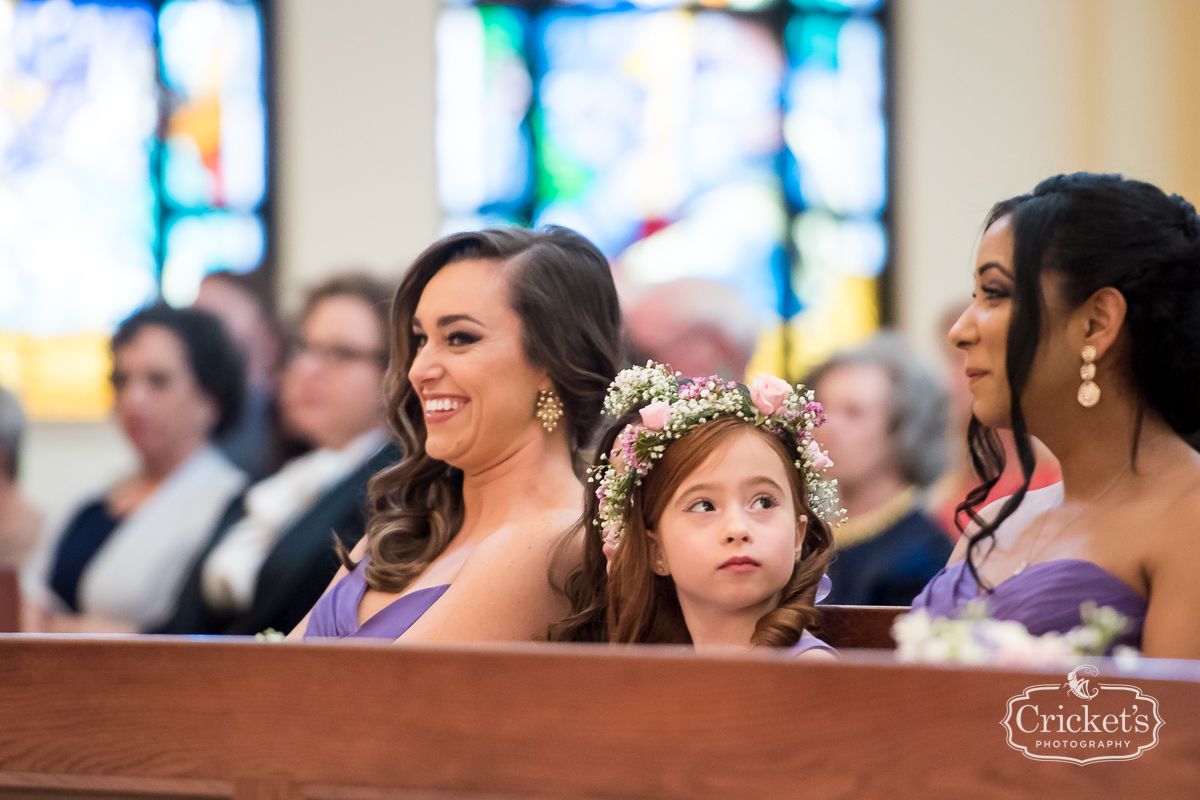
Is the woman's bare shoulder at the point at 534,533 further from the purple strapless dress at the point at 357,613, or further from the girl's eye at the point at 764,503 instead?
the girl's eye at the point at 764,503

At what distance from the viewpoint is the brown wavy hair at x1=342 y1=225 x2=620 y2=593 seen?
8.39 feet

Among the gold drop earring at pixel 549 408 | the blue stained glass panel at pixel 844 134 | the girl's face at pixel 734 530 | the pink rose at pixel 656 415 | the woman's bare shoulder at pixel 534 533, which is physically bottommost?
the woman's bare shoulder at pixel 534 533

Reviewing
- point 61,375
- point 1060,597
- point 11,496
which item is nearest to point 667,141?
point 61,375

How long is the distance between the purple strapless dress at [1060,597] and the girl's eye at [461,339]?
1057 mm

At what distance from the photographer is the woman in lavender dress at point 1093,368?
2.12m

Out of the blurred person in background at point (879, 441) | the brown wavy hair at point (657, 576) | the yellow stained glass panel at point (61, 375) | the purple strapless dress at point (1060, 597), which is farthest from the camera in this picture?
the yellow stained glass panel at point (61, 375)

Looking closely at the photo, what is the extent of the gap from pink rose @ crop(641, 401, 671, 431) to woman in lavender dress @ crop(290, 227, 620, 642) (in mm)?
372

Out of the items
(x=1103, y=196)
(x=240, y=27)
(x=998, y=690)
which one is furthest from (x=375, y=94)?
(x=998, y=690)

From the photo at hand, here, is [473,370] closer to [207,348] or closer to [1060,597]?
[1060,597]

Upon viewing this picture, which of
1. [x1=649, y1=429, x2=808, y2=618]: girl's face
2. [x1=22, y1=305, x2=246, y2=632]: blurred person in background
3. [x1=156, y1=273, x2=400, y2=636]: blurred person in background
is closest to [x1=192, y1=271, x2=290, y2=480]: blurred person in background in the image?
[x1=22, y1=305, x2=246, y2=632]: blurred person in background

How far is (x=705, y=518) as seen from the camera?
2148mm

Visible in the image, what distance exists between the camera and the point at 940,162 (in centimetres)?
844

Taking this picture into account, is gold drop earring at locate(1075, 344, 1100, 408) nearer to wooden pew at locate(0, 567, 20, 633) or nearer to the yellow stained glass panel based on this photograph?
wooden pew at locate(0, 567, 20, 633)

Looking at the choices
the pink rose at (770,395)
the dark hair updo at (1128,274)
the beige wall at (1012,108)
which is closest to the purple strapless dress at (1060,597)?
the dark hair updo at (1128,274)
